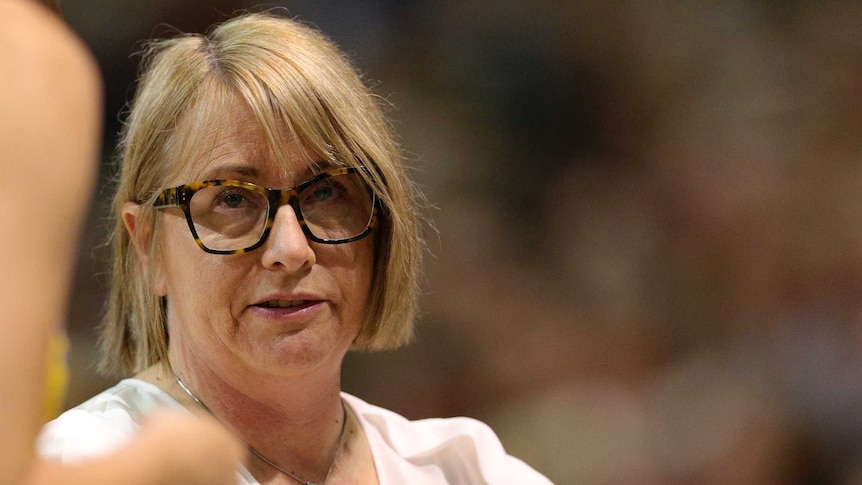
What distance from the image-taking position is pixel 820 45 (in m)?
1.98

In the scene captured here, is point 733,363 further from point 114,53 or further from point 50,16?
point 50,16

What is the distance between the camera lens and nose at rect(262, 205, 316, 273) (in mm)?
1316

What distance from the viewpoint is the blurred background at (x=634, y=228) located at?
1.88 meters

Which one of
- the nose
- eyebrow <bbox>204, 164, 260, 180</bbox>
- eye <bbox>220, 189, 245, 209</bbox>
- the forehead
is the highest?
the forehead

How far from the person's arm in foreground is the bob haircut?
0.77m

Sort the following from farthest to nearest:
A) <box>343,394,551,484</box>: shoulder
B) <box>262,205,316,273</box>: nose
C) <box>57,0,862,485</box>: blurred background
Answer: <box>57,0,862,485</box>: blurred background → <box>343,394,551,484</box>: shoulder → <box>262,205,316,273</box>: nose

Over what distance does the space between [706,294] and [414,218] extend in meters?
0.73

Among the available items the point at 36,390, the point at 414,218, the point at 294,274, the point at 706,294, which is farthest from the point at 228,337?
the point at 706,294

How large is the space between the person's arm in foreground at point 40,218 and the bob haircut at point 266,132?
0.77 meters

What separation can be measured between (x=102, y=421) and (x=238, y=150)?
402 mm

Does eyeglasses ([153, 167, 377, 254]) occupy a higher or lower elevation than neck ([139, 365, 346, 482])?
higher

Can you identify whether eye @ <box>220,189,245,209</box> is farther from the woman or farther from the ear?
the ear

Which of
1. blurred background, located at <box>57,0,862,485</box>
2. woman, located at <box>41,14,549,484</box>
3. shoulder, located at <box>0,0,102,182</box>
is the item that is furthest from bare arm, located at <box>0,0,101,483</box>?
blurred background, located at <box>57,0,862,485</box>

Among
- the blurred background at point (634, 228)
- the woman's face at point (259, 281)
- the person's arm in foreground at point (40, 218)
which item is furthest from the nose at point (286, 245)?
the person's arm in foreground at point (40, 218)
